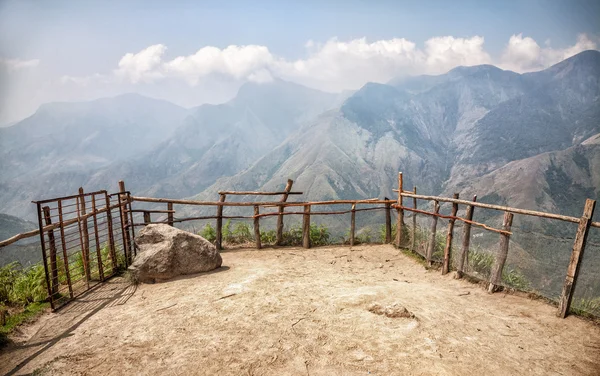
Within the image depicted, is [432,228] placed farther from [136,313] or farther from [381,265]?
[136,313]

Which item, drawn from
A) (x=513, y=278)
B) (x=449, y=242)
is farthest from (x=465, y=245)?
(x=513, y=278)

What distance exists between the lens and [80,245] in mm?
7793

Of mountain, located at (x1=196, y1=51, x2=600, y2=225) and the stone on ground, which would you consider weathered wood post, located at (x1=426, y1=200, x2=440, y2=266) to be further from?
mountain, located at (x1=196, y1=51, x2=600, y2=225)

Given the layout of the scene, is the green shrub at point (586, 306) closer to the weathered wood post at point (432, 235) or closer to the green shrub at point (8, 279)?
the weathered wood post at point (432, 235)

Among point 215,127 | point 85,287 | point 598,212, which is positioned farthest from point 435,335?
point 215,127

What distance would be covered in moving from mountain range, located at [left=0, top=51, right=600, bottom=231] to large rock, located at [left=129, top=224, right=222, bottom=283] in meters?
69.4

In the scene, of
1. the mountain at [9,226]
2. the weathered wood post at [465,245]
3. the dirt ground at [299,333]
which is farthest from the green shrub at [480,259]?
the mountain at [9,226]

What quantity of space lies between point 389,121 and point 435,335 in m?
140

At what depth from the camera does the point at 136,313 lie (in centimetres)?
543

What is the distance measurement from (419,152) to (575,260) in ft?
398

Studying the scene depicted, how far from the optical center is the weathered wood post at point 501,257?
236 inches

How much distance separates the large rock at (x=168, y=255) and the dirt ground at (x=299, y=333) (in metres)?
0.45

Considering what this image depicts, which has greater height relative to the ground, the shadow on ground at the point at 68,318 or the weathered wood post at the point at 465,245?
the weathered wood post at the point at 465,245

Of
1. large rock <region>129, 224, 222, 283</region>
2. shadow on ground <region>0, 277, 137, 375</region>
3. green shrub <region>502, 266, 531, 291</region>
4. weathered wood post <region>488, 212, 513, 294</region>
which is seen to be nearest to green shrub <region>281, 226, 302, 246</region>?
large rock <region>129, 224, 222, 283</region>
